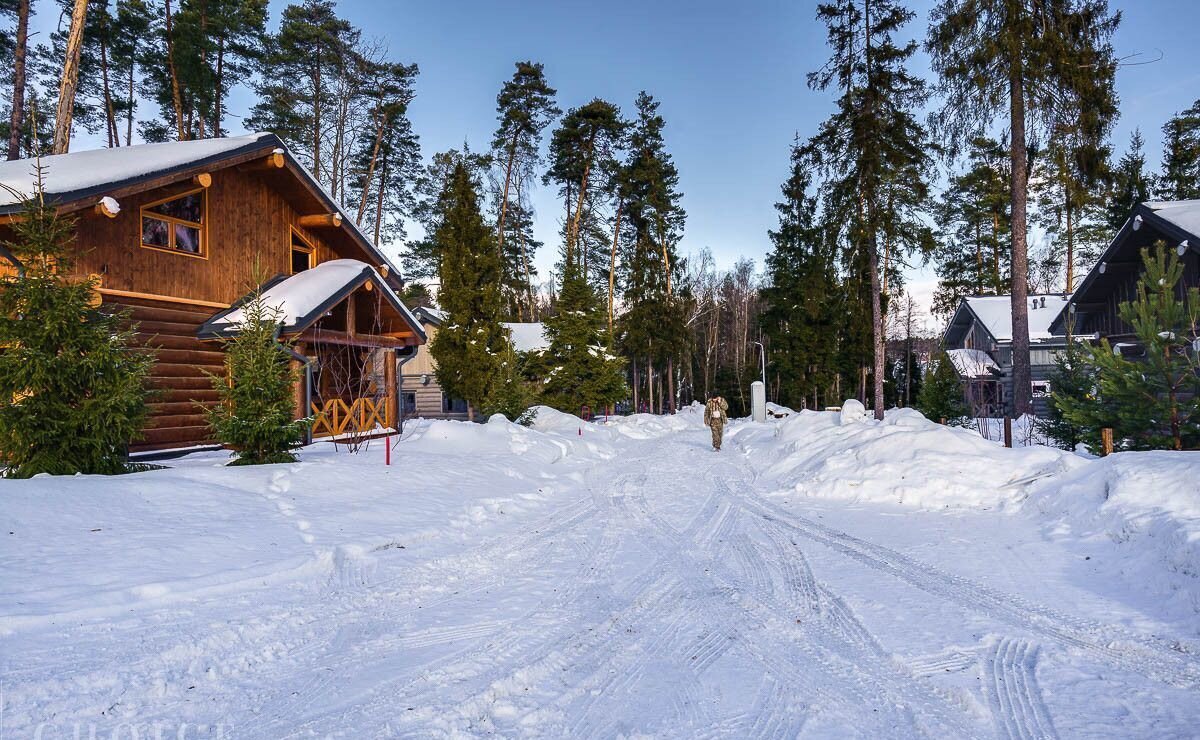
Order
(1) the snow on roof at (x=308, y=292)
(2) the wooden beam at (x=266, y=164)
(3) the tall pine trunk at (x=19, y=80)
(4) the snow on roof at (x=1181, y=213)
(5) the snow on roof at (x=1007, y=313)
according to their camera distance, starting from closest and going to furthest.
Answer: (1) the snow on roof at (x=308, y=292) < (4) the snow on roof at (x=1181, y=213) < (2) the wooden beam at (x=266, y=164) < (3) the tall pine trunk at (x=19, y=80) < (5) the snow on roof at (x=1007, y=313)

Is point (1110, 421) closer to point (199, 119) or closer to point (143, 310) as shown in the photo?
point (143, 310)

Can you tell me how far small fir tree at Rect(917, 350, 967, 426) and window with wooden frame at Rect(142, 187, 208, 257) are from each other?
20.9 meters

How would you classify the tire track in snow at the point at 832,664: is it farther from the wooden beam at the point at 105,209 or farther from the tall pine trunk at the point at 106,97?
the tall pine trunk at the point at 106,97

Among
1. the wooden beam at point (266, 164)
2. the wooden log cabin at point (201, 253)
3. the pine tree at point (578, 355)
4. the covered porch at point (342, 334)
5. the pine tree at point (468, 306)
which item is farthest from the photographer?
the pine tree at point (578, 355)

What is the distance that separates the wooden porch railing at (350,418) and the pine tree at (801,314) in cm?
2552

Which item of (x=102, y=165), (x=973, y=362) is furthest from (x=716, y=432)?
(x=973, y=362)

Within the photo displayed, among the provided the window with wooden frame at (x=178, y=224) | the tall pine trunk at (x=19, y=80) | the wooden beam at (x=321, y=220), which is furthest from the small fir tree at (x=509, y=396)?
the tall pine trunk at (x=19, y=80)

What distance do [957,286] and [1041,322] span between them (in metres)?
14.0

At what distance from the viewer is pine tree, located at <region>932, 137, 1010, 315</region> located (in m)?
39.2

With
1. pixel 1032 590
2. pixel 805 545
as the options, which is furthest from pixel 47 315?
pixel 1032 590

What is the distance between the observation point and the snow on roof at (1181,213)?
13742 mm

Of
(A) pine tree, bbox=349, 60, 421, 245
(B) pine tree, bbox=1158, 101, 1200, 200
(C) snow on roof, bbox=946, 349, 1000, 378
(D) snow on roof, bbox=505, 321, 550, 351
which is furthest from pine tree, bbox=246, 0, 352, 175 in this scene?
(B) pine tree, bbox=1158, 101, 1200, 200

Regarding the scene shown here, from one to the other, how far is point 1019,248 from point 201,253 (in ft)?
64.3

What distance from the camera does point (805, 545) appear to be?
261 inches
